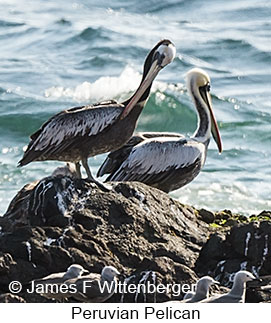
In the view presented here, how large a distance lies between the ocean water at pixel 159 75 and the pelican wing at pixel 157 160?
4708 mm

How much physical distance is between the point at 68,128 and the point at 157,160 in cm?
173

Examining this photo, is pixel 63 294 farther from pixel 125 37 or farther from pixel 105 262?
pixel 125 37

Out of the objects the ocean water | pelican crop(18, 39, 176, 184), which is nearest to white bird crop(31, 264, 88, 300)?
pelican crop(18, 39, 176, 184)

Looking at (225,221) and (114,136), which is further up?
(114,136)

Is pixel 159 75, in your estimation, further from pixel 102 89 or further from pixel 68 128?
pixel 68 128

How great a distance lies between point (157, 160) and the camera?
466 inches

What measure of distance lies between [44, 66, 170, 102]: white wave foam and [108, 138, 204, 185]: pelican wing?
10.7m

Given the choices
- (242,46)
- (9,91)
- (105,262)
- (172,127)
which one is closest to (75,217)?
(105,262)

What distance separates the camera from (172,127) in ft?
70.8

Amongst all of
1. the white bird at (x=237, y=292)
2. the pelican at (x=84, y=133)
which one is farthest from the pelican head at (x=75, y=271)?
the pelican at (x=84, y=133)

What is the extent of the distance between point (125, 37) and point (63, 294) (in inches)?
781

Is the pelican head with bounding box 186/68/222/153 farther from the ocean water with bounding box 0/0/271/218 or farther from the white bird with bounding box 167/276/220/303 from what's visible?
the white bird with bounding box 167/276/220/303

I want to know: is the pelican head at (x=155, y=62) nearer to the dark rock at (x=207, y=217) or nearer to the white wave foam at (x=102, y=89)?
the dark rock at (x=207, y=217)

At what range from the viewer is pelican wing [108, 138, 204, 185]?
11.7 m
